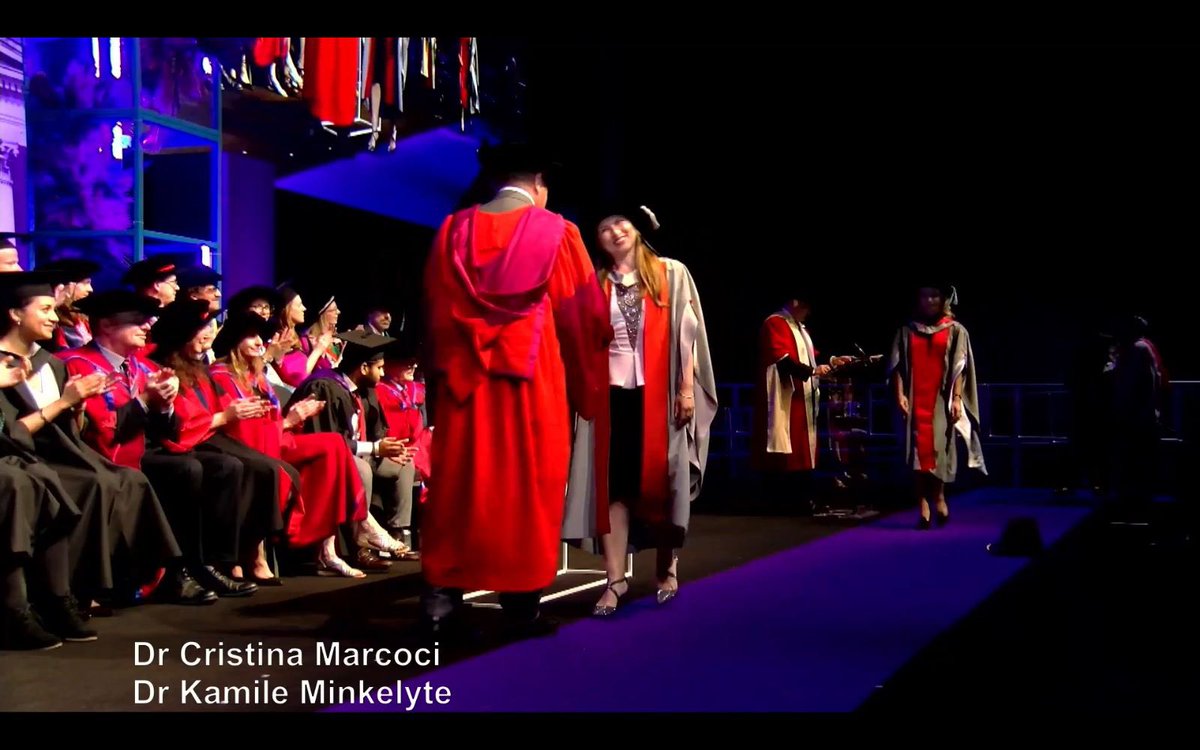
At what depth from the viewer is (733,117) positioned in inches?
529

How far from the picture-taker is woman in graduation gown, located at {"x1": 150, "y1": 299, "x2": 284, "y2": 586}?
501 centimetres

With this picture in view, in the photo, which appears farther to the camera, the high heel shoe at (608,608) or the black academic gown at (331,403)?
the black academic gown at (331,403)

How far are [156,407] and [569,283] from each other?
179 cm

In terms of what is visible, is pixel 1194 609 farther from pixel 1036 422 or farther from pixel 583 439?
pixel 1036 422

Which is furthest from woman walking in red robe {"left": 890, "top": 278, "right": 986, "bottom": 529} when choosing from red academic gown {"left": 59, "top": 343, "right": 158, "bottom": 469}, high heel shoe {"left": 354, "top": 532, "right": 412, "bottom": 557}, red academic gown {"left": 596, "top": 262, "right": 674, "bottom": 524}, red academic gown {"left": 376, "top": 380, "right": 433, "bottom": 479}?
red academic gown {"left": 59, "top": 343, "right": 158, "bottom": 469}

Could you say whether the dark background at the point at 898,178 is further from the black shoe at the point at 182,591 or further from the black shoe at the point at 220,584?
the black shoe at the point at 182,591

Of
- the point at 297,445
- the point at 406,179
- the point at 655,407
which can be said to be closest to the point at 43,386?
the point at 297,445

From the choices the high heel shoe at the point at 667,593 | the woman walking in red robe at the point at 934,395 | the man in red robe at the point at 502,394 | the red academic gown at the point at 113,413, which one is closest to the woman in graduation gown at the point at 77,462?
the red academic gown at the point at 113,413

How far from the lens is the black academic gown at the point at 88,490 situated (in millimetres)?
4160

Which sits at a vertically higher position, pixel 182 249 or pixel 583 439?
pixel 182 249

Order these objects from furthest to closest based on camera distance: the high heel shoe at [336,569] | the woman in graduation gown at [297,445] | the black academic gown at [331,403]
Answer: the black academic gown at [331,403], the high heel shoe at [336,569], the woman in graduation gown at [297,445]

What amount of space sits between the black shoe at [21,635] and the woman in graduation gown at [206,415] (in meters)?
1.22

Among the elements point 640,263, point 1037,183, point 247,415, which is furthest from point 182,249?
point 1037,183

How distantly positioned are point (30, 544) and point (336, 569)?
1981mm
